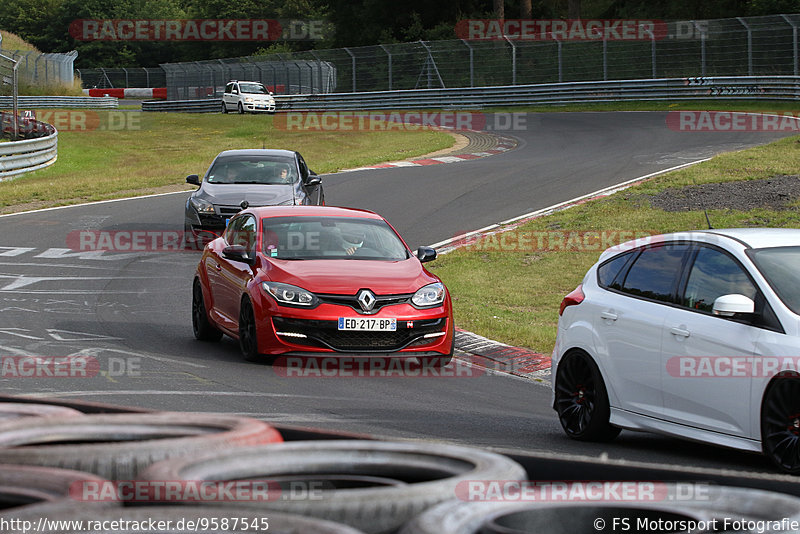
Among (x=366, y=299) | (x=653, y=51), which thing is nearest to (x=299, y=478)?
(x=366, y=299)

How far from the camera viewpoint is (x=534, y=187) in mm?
26391

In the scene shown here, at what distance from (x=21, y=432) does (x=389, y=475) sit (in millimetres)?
1612

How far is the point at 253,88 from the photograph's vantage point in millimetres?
59594

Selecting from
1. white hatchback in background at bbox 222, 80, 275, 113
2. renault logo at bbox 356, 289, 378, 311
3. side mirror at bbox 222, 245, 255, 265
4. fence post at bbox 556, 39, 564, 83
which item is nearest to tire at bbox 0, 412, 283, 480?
renault logo at bbox 356, 289, 378, 311

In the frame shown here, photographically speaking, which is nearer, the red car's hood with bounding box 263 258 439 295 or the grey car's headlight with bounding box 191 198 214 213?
the red car's hood with bounding box 263 258 439 295

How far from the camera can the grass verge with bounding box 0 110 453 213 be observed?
29656 mm

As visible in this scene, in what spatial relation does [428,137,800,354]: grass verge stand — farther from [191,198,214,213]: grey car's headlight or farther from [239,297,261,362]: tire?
[191,198,214,213]: grey car's headlight

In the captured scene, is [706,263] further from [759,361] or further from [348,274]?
[348,274]

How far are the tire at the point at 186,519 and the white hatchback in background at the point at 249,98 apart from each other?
5609 cm

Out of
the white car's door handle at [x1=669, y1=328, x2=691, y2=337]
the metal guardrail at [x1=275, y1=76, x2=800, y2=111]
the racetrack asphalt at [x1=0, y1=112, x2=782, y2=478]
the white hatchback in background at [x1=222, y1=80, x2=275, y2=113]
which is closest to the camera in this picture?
the white car's door handle at [x1=669, y1=328, x2=691, y2=337]

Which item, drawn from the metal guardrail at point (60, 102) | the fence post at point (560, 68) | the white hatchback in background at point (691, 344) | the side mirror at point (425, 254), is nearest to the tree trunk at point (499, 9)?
the fence post at point (560, 68)

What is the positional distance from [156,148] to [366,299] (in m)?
36.2

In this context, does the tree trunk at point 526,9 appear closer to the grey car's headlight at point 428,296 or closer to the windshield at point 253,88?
the windshield at point 253,88

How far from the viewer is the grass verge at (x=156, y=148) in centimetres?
2966
